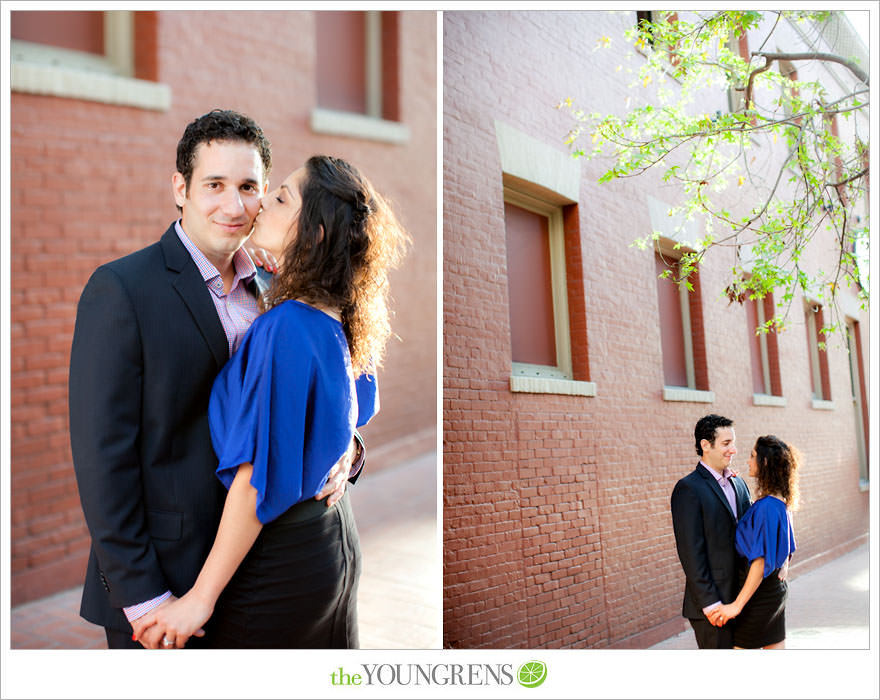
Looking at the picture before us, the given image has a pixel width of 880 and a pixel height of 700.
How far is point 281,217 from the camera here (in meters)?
2.22

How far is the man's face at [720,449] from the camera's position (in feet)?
10.4

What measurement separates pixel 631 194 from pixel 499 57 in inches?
31.8

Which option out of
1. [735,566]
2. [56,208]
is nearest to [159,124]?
[56,208]

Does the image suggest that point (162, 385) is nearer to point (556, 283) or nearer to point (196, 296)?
point (196, 296)

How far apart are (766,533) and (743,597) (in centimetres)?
27

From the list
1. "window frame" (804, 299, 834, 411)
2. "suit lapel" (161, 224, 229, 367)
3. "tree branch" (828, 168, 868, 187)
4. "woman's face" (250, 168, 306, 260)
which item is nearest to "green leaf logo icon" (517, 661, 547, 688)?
"window frame" (804, 299, 834, 411)

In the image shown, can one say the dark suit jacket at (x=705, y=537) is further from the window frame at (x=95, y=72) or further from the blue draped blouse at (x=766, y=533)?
the window frame at (x=95, y=72)

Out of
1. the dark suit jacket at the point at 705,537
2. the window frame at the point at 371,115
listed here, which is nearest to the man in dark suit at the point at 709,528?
the dark suit jacket at the point at 705,537

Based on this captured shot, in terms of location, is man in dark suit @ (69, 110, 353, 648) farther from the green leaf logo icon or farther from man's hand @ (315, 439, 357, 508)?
the green leaf logo icon

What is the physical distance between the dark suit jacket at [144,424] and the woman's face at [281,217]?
0.23 m

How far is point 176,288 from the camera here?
2.12 m

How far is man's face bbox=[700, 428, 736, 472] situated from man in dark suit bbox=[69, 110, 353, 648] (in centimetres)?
163

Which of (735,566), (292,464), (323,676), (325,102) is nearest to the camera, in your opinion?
(292,464)

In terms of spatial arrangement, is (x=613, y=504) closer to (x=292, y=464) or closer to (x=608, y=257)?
(x=608, y=257)
